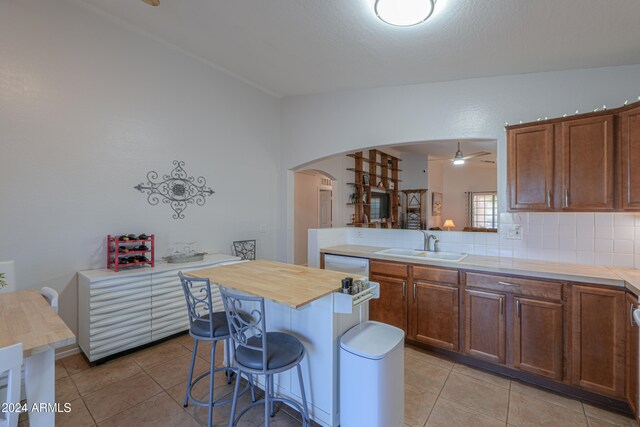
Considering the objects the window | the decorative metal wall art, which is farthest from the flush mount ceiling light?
the window

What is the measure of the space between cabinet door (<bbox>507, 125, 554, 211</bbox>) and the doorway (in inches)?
148

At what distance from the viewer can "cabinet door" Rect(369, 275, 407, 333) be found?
282 centimetres

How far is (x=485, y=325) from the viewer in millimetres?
2371

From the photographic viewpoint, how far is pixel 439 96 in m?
3.08

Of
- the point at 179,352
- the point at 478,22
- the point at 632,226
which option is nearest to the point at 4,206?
the point at 179,352

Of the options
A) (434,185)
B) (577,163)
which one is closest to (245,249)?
(577,163)

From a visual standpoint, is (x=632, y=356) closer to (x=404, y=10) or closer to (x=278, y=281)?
(x=278, y=281)

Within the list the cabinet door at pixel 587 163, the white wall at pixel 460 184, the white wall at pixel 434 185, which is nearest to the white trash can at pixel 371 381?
the cabinet door at pixel 587 163

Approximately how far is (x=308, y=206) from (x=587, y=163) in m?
4.83

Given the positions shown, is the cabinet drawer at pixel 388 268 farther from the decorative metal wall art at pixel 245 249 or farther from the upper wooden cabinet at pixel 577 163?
the decorative metal wall art at pixel 245 249

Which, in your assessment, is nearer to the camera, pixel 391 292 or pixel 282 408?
pixel 282 408

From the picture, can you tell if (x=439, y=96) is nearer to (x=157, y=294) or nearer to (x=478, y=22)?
(x=478, y=22)

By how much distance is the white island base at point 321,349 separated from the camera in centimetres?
167

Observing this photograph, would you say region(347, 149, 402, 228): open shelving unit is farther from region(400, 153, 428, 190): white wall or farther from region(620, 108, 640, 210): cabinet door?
region(620, 108, 640, 210): cabinet door
